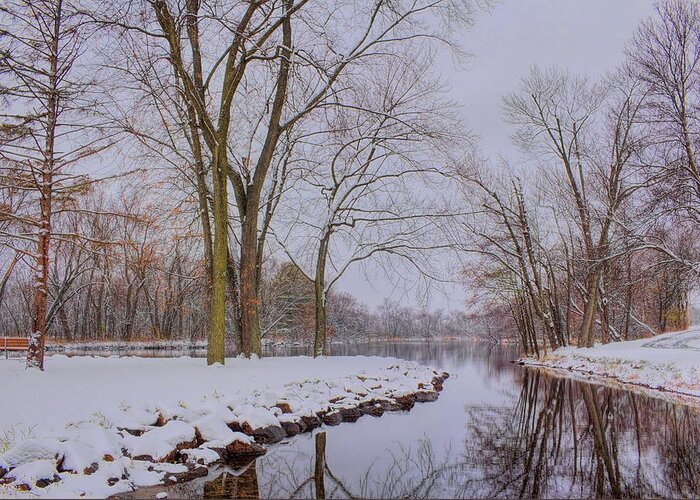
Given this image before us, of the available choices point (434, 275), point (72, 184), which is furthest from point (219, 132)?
point (434, 275)

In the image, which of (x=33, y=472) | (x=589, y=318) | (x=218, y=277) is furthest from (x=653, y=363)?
(x=33, y=472)

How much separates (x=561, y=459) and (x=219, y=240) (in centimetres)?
811

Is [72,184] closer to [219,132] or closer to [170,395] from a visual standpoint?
[219,132]

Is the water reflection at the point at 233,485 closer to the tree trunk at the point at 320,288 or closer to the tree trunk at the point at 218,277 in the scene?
Answer: the tree trunk at the point at 218,277

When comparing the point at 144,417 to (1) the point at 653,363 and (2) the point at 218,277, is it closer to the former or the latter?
(2) the point at 218,277

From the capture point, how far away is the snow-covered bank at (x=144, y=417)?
4852 mm

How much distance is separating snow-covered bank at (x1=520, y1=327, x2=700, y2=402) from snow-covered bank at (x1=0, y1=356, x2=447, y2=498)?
7525mm

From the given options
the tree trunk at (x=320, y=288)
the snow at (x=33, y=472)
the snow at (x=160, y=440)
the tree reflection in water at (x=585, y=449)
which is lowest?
the tree reflection in water at (x=585, y=449)

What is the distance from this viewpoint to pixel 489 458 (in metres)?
6.89

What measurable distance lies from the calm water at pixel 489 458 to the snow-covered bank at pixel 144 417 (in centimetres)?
45

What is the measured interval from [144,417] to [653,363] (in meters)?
14.9

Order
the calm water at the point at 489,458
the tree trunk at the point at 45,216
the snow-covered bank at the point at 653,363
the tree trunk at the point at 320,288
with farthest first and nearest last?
the tree trunk at the point at 320,288, the snow-covered bank at the point at 653,363, the tree trunk at the point at 45,216, the calm water at the point at 489,458

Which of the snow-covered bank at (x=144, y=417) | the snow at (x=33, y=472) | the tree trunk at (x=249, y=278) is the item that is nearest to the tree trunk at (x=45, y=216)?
the snow-covered bank at (x=144, y=417)

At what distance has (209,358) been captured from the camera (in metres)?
11.8
